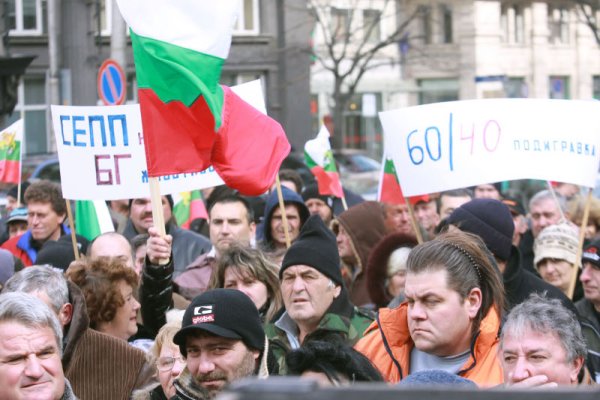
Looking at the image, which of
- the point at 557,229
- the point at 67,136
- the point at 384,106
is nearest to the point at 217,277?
the point at 67,136

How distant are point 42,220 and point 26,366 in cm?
491

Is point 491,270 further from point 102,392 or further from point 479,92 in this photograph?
point 479,92

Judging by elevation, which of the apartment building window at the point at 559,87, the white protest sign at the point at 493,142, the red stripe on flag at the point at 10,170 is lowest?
the red stripe on flag at the point at 10,170

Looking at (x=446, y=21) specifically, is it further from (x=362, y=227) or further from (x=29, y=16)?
(x=362, y=227)

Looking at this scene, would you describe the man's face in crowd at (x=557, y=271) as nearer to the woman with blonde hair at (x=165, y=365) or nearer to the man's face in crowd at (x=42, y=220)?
the woman with blonde hair at (x=165, y=365)

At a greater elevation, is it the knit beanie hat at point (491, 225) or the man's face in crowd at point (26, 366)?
the knit beanie hat at point (491, 225)

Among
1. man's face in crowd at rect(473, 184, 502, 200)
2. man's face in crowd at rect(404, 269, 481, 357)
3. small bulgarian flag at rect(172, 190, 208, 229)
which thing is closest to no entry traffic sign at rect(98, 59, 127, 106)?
small bulgarian flag at rect(172, 190, 208, 229)

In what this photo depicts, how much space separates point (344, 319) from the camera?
227 inches

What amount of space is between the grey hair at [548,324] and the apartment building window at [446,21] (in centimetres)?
4472

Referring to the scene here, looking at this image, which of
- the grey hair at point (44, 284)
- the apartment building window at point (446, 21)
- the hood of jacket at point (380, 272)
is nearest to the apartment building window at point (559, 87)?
the apartment building window at point (446, 21)

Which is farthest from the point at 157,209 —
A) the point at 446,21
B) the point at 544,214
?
the point at 446,21

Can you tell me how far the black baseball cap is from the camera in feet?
14.5

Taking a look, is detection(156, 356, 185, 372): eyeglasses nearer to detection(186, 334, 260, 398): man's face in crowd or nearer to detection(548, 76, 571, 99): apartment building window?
detection(186, 334, 260, 398): man's face in crowd

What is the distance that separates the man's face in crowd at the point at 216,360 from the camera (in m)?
4.39
